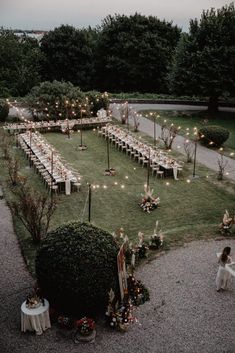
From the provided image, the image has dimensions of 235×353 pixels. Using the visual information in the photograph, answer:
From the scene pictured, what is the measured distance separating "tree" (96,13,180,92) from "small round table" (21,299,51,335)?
4031cm

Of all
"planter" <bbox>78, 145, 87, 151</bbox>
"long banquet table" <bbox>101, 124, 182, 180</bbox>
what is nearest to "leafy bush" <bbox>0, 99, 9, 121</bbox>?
"long banquet table" <bbox>101, 124, 182, 180</bbox>

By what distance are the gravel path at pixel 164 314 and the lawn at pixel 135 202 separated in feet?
3.57

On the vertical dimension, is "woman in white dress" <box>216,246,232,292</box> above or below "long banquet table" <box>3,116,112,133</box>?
below

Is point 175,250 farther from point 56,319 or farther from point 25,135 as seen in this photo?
point 25,135

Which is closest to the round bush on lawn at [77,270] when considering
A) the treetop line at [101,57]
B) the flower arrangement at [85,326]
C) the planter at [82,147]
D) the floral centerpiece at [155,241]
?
the flower arrangement at [85,326]

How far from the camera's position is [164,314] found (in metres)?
10.7

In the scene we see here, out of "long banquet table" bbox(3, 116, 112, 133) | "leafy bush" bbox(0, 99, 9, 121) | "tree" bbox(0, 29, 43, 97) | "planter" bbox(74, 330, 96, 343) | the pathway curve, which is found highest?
"tree" bbox(0, 29, 43, 97)

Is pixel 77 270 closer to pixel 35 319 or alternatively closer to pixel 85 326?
pixel 85 326

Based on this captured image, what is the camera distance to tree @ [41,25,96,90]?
5012 centimetres

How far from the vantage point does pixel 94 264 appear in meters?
9.86

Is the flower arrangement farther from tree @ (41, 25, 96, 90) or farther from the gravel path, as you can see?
tree @ (41, 25, 96, 90)

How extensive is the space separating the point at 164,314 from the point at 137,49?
40566 millimetres

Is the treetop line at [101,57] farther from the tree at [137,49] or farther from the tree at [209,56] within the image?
the tree at [209,56]

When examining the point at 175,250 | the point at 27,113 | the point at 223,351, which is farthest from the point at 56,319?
the point at 27,113
